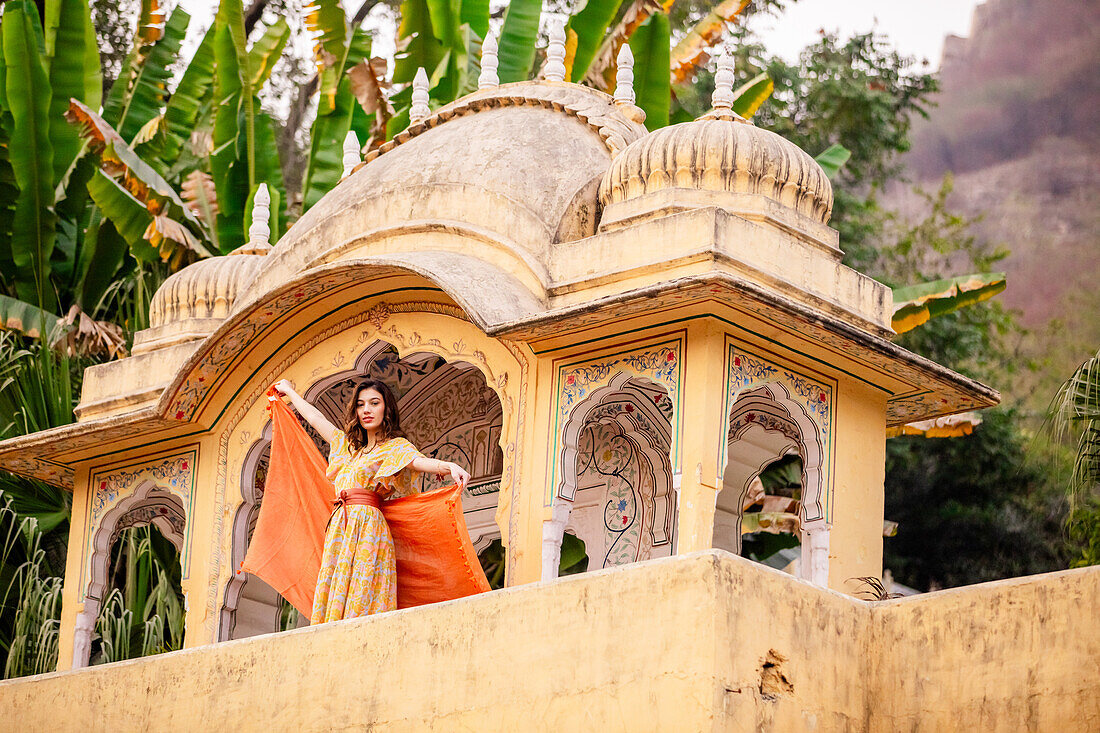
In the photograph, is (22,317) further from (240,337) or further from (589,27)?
(589,27)

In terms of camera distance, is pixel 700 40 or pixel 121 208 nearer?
pixel 121 208

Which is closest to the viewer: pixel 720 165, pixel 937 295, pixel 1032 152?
pixel 720 165

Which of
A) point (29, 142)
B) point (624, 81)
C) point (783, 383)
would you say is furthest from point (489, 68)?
point (29, 142)

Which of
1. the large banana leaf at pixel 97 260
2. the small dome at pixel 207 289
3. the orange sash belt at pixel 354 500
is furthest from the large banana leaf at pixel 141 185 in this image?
the orange sash belt at pixel 354 500

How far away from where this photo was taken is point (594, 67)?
1577 cm

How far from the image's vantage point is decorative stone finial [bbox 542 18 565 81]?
10406mm

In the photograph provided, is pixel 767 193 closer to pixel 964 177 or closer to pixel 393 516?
pixel 393 516

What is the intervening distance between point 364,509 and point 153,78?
9.04 m

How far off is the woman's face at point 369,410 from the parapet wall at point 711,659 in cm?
171

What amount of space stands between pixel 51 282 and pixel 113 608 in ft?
11.9

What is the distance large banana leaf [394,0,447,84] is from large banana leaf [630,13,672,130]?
244cm

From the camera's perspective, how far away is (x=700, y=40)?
613 inches

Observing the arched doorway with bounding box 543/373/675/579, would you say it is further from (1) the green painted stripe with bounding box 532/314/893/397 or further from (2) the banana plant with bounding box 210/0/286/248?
(2) the banana plant with bounding box 210/0/286/248

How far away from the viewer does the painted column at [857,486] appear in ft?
28.6
